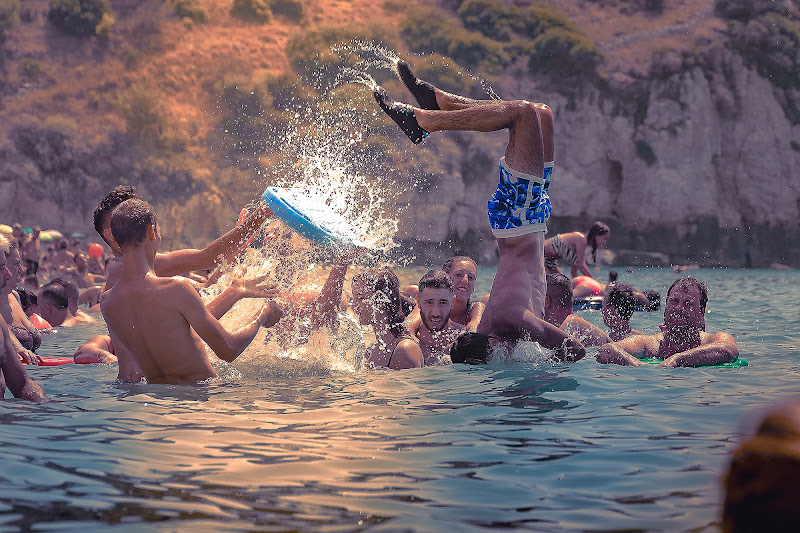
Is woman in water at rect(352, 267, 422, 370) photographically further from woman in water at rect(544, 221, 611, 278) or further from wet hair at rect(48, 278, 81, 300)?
wet hair at rect(48, 278, 81, 300)

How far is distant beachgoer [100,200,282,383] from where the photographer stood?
5871mm

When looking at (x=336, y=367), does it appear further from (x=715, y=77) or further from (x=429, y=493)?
(x=715, y=77)

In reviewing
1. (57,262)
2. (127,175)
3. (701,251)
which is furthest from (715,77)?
(57,262)

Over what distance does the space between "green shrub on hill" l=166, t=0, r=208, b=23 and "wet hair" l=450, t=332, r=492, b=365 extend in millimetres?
57827

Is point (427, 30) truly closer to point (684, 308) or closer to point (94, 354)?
point (94, 354)

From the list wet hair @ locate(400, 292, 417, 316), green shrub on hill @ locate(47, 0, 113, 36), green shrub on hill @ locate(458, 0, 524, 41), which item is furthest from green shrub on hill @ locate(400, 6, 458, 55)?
wet hair @ locate(400, 292, 417, 316)

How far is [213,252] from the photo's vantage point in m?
7.39

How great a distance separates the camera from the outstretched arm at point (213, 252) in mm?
7324

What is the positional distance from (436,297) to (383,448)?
10.6 feet

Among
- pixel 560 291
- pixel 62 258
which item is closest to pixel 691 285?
pixel 560 291

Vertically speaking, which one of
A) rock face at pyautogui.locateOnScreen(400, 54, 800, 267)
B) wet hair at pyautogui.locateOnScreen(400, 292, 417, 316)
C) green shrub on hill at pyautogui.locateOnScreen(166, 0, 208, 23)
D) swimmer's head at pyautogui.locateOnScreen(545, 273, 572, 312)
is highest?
green shrub on hill at pyautogui.locateOnScreen(166, 0, 208, 23)

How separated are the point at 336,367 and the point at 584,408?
8.16 ft

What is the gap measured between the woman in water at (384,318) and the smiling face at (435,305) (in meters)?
0.49

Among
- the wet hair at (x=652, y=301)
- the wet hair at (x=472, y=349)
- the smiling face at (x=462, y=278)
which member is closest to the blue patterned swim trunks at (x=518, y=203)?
the wet hair at (x=472, y=349)
